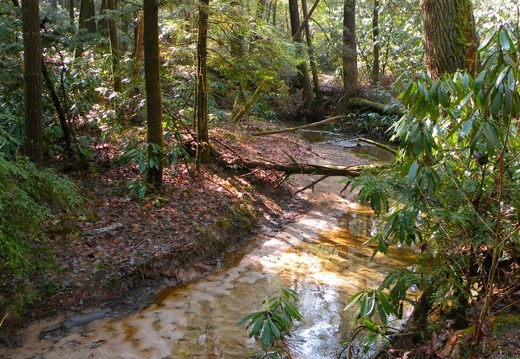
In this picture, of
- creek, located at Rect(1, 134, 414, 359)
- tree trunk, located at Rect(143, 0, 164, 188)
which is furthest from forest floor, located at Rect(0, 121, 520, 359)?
tree trunk, located at Rect(143, 0, 164, 188)

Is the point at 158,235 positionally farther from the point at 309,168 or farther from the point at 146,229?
the point at 309,168

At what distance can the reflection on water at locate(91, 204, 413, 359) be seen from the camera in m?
4.42

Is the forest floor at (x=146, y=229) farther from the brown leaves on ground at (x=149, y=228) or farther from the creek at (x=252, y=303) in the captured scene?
the creek at (x=252, y=303)

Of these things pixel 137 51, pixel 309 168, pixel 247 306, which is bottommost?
pixel 247 306

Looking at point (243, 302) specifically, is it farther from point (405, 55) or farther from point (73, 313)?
point (405, 55)

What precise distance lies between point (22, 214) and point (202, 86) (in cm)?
483

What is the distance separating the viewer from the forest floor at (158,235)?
185 inches

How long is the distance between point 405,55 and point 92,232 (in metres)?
17.1

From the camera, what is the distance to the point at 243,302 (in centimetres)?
532

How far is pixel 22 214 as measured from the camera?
135 inches

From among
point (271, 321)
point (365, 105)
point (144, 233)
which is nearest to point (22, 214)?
point (271, 321)

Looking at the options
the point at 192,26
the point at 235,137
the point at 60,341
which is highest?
the point at 192,26

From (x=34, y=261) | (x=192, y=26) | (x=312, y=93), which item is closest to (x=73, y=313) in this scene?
(x=34, y=261)

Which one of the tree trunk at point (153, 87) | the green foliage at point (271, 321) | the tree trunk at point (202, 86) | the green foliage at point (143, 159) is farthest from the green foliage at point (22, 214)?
the tree trunk at point (202, 86)
